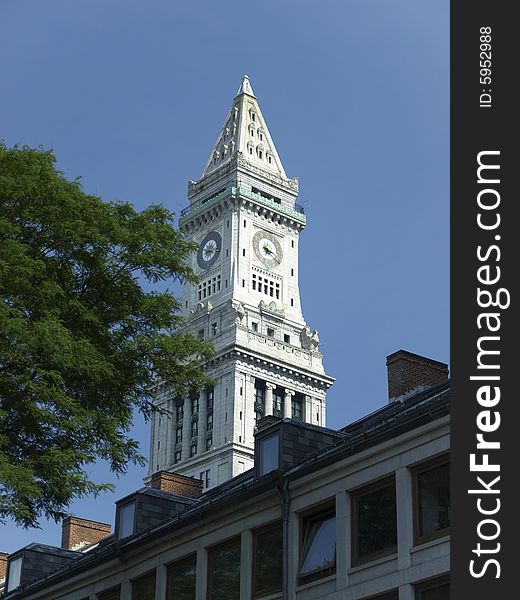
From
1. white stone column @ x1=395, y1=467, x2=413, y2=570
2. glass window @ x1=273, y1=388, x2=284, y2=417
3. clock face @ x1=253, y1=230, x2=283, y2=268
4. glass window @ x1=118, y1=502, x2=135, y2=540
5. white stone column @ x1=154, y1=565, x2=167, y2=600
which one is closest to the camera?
white stone column @ x1=395, y1=467, x2=413, y2=570

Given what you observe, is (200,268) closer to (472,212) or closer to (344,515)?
(344,515)

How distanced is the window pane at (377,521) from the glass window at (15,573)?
18.8 meters

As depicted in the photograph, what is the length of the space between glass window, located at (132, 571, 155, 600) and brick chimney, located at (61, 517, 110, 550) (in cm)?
1987

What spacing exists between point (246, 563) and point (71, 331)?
294 inches

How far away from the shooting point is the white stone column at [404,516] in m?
29.2

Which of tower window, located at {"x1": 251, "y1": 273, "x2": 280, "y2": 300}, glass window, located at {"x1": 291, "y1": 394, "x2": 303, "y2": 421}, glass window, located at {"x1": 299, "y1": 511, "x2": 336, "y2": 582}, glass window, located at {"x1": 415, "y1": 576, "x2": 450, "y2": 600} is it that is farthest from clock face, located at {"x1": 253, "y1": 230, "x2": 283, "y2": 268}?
glass window, located at {"x1": 415, "y1": 576, "x2": 450, "y2": 600}

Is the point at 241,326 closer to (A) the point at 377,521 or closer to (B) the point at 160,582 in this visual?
(B) the point at 160,582

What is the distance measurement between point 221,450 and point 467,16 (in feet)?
499

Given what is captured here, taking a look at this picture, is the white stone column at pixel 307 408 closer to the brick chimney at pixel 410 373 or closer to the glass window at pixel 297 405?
the glass window at pixel 297 405

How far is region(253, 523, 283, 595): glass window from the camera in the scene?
33.5 meters

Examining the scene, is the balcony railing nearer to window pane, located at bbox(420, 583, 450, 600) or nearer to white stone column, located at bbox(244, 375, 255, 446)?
white stone column, located at bbox(244, 375, 255, 446)

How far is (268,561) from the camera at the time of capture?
3397cm

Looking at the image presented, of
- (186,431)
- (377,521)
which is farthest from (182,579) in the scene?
(186,431)

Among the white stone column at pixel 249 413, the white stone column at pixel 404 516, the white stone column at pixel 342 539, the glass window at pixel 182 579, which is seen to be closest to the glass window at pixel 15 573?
the glass window at pixel 182 579
